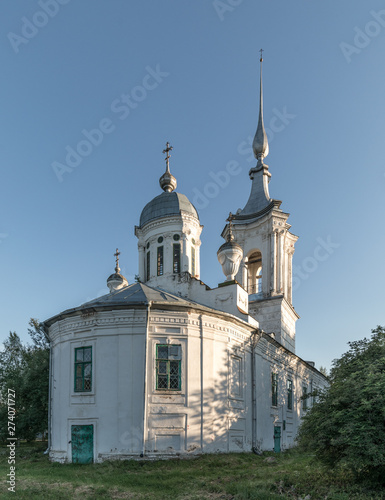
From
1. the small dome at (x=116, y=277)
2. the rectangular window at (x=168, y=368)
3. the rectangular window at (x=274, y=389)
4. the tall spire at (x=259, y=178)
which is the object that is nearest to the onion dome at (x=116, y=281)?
the small dome at (x=116, y=277)

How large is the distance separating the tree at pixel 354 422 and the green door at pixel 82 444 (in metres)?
7.31

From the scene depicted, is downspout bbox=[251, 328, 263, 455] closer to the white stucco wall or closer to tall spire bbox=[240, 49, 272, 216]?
the white stucco wall

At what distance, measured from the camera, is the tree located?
924 centimetres

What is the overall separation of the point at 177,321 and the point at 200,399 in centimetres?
294

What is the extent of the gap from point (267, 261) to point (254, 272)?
2.70m

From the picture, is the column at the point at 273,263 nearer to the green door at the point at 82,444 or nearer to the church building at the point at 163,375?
the church building at the point at 163,375

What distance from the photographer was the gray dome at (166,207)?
23406mm

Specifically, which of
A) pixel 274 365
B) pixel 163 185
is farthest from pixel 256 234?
pixel 274 365

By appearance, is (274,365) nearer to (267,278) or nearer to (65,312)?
(267,278)

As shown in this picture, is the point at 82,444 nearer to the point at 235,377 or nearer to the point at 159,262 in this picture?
the point at 235,377

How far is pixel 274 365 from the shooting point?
72.4 ft

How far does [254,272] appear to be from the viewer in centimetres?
3103

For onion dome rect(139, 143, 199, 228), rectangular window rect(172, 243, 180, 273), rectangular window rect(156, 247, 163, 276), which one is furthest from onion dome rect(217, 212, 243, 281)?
onion dome rect(139, 143, 199, 228)

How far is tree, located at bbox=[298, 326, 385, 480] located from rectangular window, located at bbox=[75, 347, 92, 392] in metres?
7.71
